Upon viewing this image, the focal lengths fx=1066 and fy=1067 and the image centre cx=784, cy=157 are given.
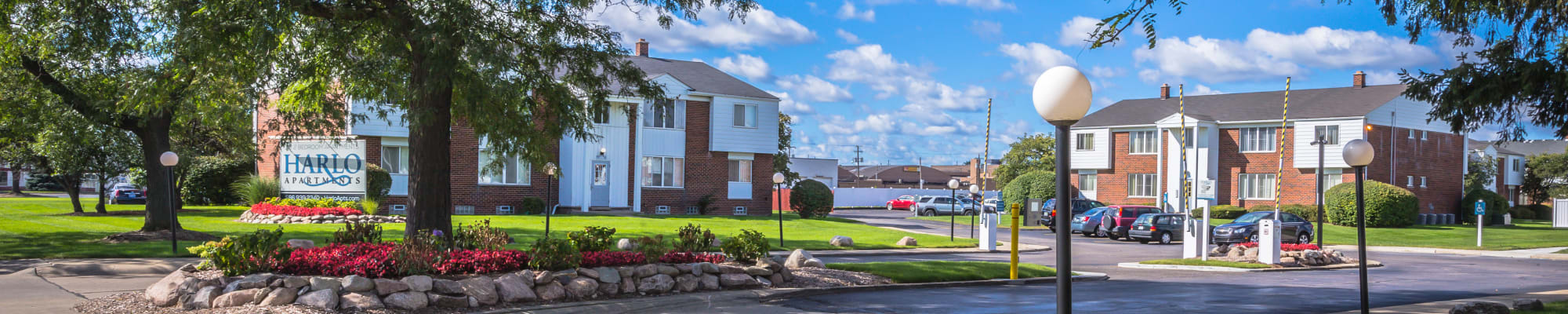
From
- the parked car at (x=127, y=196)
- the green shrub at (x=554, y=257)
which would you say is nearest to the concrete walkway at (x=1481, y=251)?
the green shrub at (x=554, y=257)

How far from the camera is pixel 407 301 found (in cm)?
1048

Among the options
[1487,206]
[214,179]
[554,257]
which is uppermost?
[214,179]

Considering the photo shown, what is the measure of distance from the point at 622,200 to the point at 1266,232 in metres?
24.5

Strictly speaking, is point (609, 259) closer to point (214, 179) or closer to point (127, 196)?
point (214, 179)

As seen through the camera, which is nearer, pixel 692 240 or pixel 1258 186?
pixel 692 240

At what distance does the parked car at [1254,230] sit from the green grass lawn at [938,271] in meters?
15.6

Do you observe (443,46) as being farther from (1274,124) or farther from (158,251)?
(1274,124)

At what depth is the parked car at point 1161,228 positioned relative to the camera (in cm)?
3325

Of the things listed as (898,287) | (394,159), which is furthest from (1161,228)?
(394,159)

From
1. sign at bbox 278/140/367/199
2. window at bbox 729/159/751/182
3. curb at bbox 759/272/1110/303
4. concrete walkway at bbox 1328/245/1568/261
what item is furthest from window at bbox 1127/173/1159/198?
curb at bbox 759/272/1110/303

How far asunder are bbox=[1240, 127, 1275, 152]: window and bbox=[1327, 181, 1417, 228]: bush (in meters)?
5.70

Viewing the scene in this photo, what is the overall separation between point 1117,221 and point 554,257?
2709cm

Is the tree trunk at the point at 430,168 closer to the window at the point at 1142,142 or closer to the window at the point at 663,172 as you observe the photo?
the window at the point at 663,172

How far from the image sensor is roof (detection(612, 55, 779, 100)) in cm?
4191
